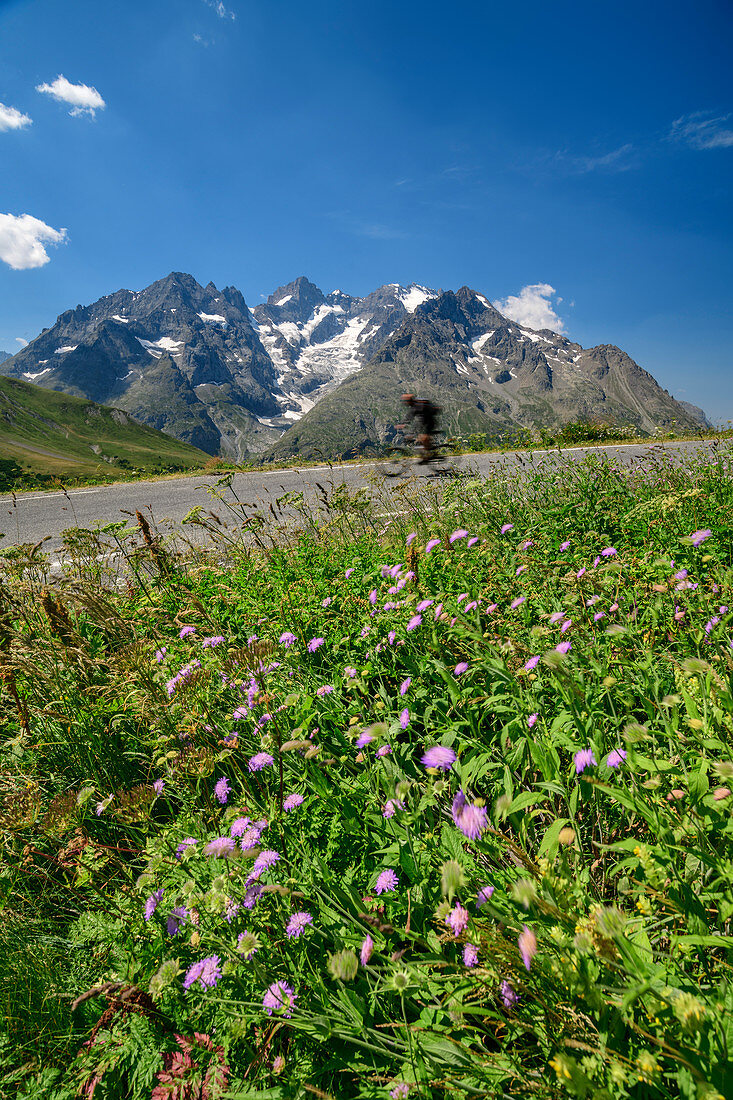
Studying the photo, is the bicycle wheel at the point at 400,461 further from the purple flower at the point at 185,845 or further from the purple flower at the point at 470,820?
the purple flower at the point at 185,845

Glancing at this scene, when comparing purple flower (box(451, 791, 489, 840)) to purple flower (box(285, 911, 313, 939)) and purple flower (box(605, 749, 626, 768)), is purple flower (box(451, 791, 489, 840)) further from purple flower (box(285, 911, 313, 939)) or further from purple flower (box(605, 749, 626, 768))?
purple flower (box(285, 911, 313, 939))

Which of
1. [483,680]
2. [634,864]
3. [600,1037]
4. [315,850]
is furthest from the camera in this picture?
[483,680]

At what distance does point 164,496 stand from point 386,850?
13744 mm

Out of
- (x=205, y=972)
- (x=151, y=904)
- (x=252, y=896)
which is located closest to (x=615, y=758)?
(x=252, y=896)

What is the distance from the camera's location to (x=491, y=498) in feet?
19.2

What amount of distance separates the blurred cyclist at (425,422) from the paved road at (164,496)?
→ 6.07 metres

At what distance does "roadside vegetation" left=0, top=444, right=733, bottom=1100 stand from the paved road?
18.2 ft

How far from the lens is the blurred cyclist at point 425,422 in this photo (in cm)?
220

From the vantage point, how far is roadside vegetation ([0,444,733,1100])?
1237mm

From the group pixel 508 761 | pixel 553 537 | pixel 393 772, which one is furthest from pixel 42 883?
pixel 553 537

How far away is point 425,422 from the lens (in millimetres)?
2250

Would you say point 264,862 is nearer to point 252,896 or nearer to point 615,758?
point 252,896

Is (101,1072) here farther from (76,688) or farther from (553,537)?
(553,537)

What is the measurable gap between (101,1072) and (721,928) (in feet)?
7.07
